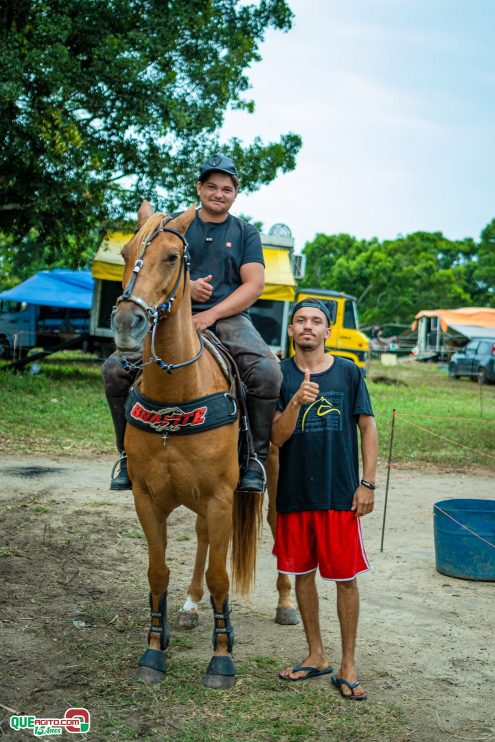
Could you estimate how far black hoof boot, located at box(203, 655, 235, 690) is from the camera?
3.99m

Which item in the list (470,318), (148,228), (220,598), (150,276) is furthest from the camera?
(470,318)

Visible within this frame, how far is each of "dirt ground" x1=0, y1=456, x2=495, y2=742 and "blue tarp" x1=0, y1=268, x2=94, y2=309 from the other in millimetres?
17282

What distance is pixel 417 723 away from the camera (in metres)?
3.68

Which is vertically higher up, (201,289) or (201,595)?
(201,289)

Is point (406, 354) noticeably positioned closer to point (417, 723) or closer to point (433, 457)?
point (433, 457)

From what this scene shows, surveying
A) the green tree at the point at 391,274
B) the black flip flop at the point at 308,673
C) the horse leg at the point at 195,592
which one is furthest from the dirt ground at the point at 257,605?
the green tree at the point at 391,274

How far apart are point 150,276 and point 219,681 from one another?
2187 millimetres

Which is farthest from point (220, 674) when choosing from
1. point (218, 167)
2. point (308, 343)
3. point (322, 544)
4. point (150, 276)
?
point (218, 167)

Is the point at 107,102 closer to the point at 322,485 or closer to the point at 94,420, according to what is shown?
the point at 94,420

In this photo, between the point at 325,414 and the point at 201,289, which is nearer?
the point at 325,414

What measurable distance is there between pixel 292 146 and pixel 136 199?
4217 millimetres

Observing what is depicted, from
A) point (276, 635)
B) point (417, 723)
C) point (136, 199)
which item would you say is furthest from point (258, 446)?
point (136, 199)

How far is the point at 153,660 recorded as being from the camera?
409 centimetres

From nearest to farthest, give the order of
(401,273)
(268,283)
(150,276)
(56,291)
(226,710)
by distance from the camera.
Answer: (150,276), (226,710), (268,283), (56,291), (401,273)
